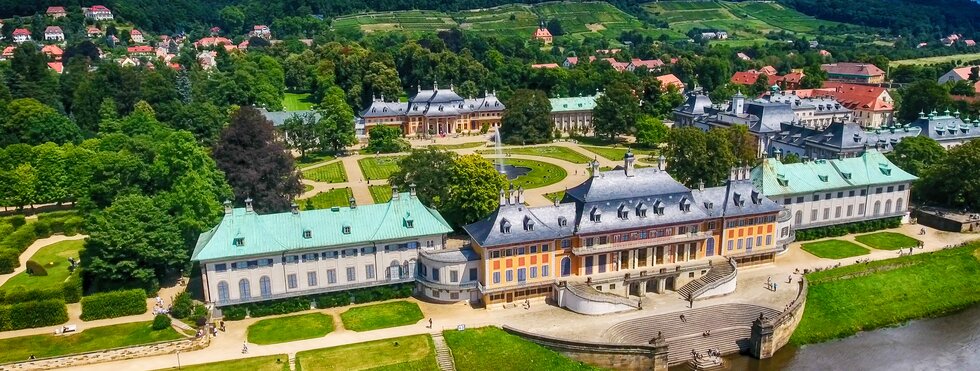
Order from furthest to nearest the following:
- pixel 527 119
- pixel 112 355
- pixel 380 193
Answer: pixel 527 119 → pixel 380 193 → pixel 112 355

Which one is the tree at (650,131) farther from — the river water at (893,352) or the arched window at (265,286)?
the arched window at (265,286)

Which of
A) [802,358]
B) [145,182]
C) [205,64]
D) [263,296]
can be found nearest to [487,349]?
[263,296]

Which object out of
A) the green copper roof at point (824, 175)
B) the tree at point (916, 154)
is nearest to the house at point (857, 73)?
the tree at point (916, 154)

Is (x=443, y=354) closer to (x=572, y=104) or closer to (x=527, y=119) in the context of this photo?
(x=527, y=119)

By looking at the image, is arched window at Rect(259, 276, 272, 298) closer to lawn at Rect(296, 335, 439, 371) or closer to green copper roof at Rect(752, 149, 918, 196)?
lawn at Rect(296, 335, 439, 371)

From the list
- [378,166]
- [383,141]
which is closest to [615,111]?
[383,141]

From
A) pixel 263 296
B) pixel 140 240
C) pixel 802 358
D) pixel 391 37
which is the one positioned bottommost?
pixel 802 358

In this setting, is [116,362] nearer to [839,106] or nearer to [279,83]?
[279,83]
